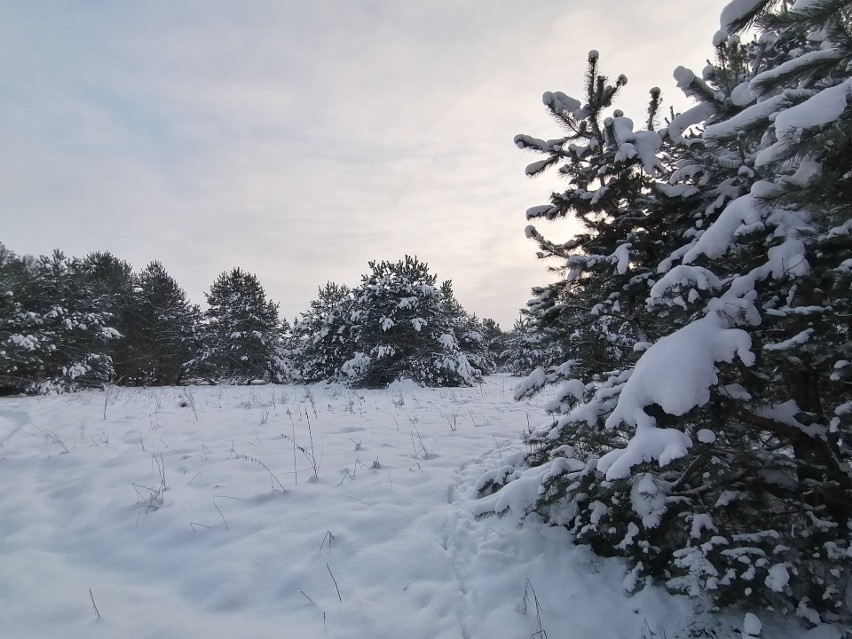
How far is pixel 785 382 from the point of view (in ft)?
7.73

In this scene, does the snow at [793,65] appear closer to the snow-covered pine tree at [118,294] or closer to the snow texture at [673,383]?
the snow texture at [673,383]

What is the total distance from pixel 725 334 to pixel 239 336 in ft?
80.3

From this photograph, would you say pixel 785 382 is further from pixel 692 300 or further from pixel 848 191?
pixel 848 191

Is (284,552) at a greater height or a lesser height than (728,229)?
lesser

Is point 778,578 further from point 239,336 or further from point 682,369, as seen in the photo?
point 239,336

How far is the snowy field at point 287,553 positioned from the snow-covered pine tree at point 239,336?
19447mm

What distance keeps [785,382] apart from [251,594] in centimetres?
336

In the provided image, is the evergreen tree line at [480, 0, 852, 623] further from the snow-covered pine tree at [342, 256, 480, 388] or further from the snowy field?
the snow-covered pine tree at [342, 256, 480, 388]

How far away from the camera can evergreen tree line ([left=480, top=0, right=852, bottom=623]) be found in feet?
5.70

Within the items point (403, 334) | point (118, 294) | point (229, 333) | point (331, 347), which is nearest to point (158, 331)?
point (118, 294)

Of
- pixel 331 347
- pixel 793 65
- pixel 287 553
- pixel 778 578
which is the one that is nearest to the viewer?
pixel 793 65

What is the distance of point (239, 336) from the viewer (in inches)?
910

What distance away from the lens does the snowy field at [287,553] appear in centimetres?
214

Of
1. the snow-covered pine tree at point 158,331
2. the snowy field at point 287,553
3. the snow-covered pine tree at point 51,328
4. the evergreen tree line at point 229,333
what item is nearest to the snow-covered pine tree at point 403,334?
the evergreen tree line at point 229,333
